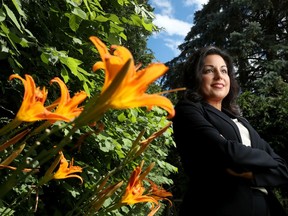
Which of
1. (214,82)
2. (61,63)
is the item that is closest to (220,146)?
(214,82)

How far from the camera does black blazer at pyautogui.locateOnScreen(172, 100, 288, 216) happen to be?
1420 mm

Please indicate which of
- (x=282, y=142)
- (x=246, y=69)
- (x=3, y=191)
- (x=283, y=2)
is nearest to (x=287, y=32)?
(x=283, y=2)

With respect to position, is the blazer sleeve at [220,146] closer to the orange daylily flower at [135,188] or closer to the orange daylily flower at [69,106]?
the orange daylily flower at [135,188]

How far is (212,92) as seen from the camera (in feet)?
5.93

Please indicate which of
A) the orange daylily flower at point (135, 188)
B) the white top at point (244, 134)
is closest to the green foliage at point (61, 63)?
the white top at point (244, 134)

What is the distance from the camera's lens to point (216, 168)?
1456mm

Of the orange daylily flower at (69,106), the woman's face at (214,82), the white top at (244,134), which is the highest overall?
the woman's face at (214,82)

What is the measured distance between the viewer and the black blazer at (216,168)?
142 cm

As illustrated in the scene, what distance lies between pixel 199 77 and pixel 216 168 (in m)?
0.56

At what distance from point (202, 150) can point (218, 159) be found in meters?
0.07

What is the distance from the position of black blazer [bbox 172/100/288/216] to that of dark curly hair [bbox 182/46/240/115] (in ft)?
0.73

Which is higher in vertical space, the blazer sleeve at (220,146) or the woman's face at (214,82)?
the woman's face at (214,82)

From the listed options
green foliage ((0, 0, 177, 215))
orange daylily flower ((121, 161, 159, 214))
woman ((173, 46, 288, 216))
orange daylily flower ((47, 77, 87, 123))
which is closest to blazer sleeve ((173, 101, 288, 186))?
woman ((173, 46, 288, 216))

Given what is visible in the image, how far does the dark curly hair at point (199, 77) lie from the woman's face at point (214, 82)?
1.0 inches
